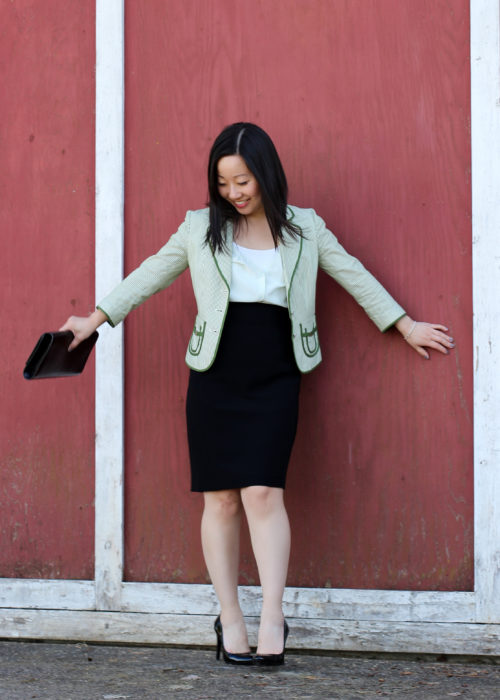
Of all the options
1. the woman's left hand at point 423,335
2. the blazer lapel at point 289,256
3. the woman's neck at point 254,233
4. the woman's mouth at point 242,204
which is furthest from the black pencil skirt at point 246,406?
the woman's left hand at point 423,335

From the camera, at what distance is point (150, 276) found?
3225 millimetres

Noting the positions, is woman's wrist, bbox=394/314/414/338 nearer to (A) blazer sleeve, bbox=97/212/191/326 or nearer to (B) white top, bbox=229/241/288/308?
(B) white top, bbox=229/241/288/308

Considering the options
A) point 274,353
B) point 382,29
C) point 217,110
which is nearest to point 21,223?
point 217,110

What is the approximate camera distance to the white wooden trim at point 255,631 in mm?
3254

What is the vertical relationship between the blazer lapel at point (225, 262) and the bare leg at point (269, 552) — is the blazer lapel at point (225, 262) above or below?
above

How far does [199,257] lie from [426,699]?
5.17 ft

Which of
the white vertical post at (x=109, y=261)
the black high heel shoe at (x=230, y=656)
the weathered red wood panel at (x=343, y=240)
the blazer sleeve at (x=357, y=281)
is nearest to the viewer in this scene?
the black high heel shoe at (x=230, y=656)

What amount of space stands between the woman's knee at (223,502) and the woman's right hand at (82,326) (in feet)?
2.23

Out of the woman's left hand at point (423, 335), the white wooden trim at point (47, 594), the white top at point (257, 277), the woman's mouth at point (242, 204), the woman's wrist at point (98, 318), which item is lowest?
the white wooden trim at point (47, 594)

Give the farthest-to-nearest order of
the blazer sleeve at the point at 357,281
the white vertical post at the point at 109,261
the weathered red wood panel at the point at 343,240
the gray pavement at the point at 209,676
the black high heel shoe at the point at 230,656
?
the white vertical post at the point at 109,261, the weathered red wood panel at the point at 343,240, the blazer sleeve at the point at 357,281, the black high heel shoe at the point at 230,656, the gray pavement at the point at 209,676

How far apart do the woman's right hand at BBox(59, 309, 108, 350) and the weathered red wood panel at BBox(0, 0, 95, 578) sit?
0.39 metres

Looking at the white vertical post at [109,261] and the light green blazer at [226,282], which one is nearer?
the light green blazer at [226,282]

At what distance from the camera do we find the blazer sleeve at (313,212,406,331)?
3.23 metres

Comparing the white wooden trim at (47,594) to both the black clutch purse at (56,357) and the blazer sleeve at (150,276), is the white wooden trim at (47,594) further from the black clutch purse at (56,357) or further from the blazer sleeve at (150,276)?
the blazer sleeve at (150,276)
